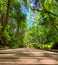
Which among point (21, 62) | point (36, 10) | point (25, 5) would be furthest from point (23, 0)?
point (21, 62)

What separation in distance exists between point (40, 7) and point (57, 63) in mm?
9577

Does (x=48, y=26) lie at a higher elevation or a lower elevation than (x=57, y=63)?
higher

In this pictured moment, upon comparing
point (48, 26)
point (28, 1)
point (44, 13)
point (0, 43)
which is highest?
point (28, 1)

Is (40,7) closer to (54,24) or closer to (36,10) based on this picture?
(36,10)

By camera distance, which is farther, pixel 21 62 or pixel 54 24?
pixel 54 24

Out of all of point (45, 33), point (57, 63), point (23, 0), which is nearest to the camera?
point (57, 63)

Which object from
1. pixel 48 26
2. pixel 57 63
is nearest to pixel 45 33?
pixel 48 26

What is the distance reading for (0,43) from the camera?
11852 mm

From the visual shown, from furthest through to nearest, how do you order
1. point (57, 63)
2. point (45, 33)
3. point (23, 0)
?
1. point (45, 33)
2. point (23, 0)
3. point (57, 63)

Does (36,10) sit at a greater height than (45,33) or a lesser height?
greater

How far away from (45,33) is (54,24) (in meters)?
1.52

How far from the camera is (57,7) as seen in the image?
38.0 ft

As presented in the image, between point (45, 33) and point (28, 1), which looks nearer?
point (28, 1)

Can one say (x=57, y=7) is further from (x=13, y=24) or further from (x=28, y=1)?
(x=13, y=24)
